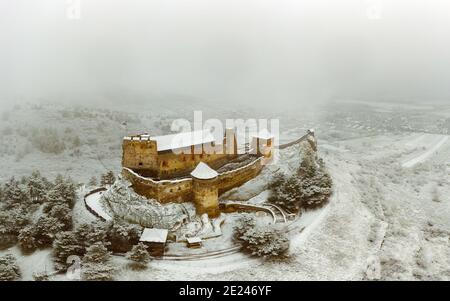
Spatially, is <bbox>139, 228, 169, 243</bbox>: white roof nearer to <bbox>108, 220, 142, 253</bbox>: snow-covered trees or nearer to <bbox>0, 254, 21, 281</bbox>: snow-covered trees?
<bbox>108, 220, 142, 253</bbox>: snow-covered trees

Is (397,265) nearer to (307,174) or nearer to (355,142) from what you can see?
(307,174)

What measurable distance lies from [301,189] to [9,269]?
33570 millimetres

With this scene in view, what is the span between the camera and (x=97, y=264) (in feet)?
124

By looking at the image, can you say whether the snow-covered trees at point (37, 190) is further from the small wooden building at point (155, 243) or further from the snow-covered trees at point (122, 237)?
the small wooden building at point (155, 243)

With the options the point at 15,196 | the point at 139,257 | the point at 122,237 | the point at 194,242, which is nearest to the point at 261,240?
the point at 194,242

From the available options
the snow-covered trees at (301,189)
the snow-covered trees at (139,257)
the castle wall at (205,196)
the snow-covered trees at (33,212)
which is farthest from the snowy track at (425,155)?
the snow-covered trees at (33,212)

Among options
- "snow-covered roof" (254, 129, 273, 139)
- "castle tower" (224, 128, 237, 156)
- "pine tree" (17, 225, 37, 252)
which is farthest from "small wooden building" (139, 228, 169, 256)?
"snow-covered roof" (254, 129, 273, 139)

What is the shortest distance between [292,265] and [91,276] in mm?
19887

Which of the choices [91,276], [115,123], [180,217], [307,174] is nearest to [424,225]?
[307,174]

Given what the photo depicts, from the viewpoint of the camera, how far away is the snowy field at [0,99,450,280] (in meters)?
40.2

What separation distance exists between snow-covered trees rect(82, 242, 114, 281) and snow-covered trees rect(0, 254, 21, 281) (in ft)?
23.8

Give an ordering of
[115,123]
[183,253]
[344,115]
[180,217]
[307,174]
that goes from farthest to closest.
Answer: [344,115] < [115,123] < [307,174] < [180,217] < [183,253]

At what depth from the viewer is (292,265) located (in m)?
40.9

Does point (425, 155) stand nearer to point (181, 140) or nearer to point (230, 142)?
point (230, 142)
